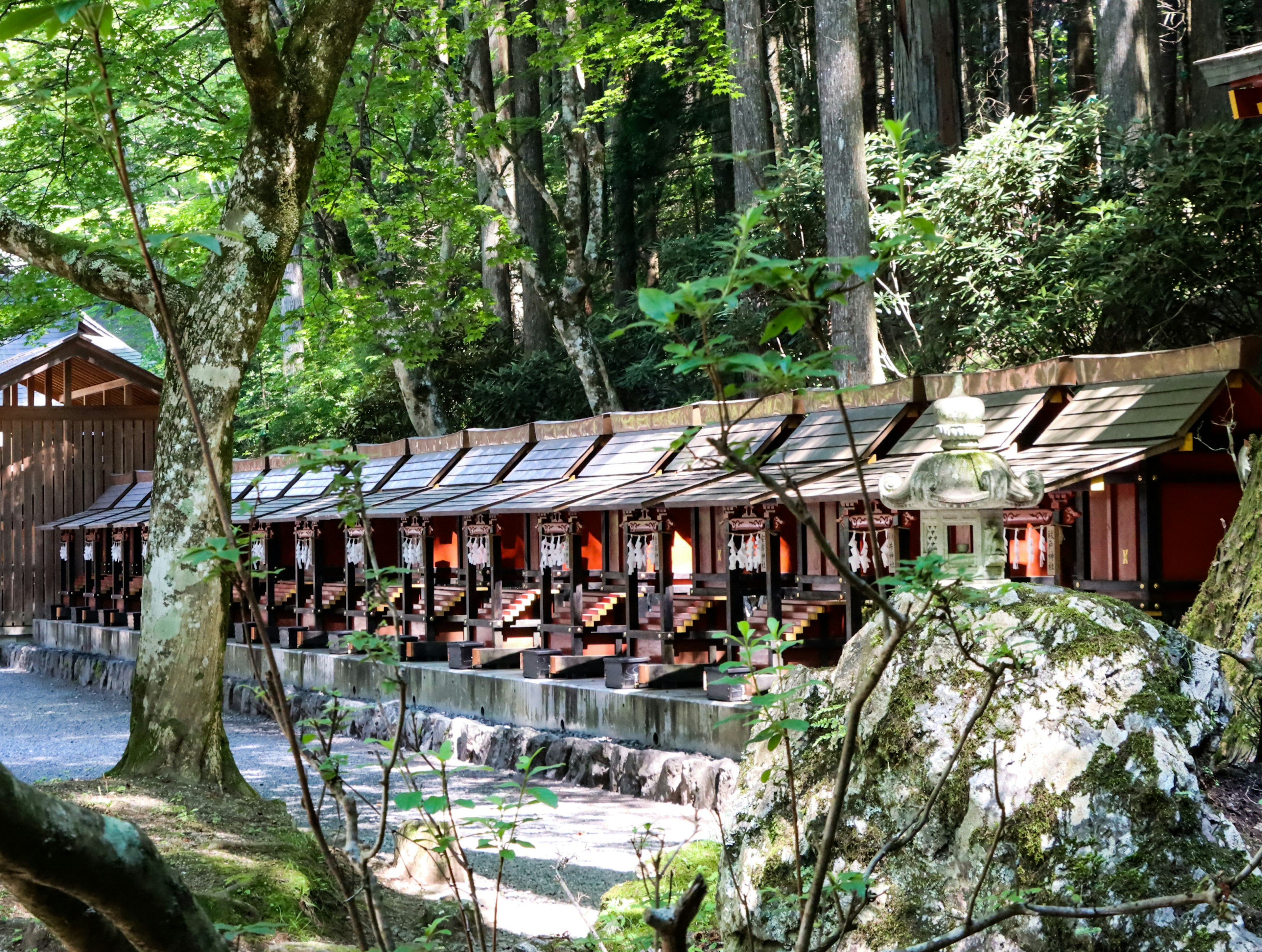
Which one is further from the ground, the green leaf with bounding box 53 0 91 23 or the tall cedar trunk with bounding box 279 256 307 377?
the tall cedar trunk with bounding box 279 256 307 377

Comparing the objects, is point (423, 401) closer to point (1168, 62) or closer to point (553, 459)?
point (553, 459)

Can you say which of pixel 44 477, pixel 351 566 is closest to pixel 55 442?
pixel 44 477

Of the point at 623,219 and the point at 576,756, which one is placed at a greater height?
the point at 623,219

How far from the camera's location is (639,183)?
82.2 ft

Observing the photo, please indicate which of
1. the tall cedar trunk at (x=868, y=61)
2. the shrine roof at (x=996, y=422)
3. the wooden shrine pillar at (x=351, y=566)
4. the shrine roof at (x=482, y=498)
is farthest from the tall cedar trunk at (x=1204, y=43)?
the wooden shrine pillar at (x=351, y=566)

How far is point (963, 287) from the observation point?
1472cm

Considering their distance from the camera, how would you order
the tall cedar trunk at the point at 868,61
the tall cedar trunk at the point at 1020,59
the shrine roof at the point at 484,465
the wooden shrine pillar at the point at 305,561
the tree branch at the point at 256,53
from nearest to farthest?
the tree branch at the point at 256,53, the shrine roof at the point at 484,465, the wooden shrine pillar at the point at 305,561, the tall cedar trunk at the point at 1020,59, the tall cedar trunk at the point at 868,61

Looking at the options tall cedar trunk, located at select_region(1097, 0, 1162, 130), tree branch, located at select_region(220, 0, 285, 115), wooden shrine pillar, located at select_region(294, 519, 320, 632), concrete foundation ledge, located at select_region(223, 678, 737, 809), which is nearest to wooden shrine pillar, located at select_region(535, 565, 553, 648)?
concrete foundation ledge, located at select_region(223, 678, 737, 809)

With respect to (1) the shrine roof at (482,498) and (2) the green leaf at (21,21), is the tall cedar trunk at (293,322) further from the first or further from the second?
(2) the green leaf at (21,21)

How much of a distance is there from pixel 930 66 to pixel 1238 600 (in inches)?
594

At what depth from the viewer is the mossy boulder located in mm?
3605

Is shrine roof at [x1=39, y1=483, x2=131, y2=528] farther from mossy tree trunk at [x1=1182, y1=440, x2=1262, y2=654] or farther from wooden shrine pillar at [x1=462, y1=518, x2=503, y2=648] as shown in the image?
mossy tree trunk at [x1=1182, y1=440, x2=1262, y2=654]

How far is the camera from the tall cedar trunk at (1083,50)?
75.6 feet

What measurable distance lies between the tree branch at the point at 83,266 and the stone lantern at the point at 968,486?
427cm
